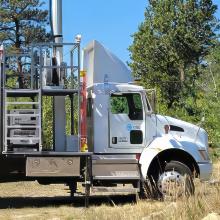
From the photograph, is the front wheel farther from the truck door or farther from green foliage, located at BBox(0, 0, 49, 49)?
green foliage, located at BBox(0, 0, 49, 49)

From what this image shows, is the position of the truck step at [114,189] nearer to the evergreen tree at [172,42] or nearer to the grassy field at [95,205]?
the grassy field at [95,205]

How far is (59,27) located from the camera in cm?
1503

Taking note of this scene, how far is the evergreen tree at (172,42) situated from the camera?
4278 cm

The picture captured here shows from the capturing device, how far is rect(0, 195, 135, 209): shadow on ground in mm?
15023

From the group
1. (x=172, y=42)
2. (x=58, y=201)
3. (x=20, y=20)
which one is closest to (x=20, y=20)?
(x=20, y=20)

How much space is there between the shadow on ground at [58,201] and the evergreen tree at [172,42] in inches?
1021

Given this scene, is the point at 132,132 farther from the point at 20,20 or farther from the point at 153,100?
the point at 20,20

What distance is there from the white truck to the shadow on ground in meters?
0.70

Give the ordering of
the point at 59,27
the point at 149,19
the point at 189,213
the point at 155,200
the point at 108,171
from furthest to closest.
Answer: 1. the point at 149,19
2. the point at 59,27
3. the point at 108,171
4. the point at 155,200
5. the point at 189,213

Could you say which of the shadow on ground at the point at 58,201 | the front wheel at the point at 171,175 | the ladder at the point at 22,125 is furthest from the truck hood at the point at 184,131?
Answer: the ladder at the point at 22,125

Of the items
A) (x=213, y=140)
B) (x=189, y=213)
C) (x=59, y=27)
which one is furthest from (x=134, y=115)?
(x=189, y=213)

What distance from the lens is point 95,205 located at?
14.5 m

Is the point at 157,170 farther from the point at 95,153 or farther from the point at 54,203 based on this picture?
the point at 54,203

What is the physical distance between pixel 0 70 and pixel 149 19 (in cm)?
3195
